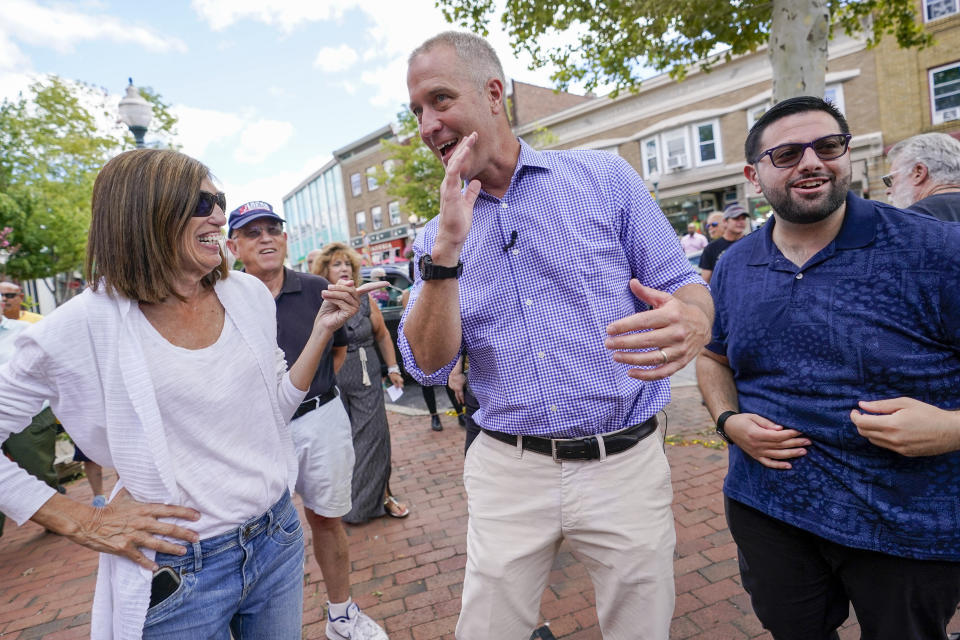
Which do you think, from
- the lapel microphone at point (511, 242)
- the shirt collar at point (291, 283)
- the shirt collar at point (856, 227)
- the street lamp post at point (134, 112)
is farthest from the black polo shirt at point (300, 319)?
the street lamp post at point (134, 112)

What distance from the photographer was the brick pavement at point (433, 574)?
2.81m

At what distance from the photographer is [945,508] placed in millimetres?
1542

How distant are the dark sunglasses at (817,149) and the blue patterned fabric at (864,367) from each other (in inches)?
7.1

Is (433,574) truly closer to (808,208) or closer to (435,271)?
(435,271)

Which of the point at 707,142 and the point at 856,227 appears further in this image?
the point at 707,142

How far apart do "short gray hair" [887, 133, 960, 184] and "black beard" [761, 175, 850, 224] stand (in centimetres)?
153

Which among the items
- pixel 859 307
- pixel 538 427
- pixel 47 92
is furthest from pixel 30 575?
pixel 47 92

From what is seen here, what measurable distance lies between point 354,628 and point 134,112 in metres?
7.68

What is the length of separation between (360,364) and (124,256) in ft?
9.48

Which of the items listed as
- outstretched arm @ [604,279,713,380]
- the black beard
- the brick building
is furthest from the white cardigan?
the brick building

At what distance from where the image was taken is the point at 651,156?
72.7 feet

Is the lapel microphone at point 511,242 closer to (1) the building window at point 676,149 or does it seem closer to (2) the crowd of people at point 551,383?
(2) the crowd of people at point 551,383

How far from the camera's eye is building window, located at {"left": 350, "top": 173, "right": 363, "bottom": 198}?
1463 inches

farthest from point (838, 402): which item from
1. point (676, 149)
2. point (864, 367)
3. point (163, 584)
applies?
point (676, 149)
